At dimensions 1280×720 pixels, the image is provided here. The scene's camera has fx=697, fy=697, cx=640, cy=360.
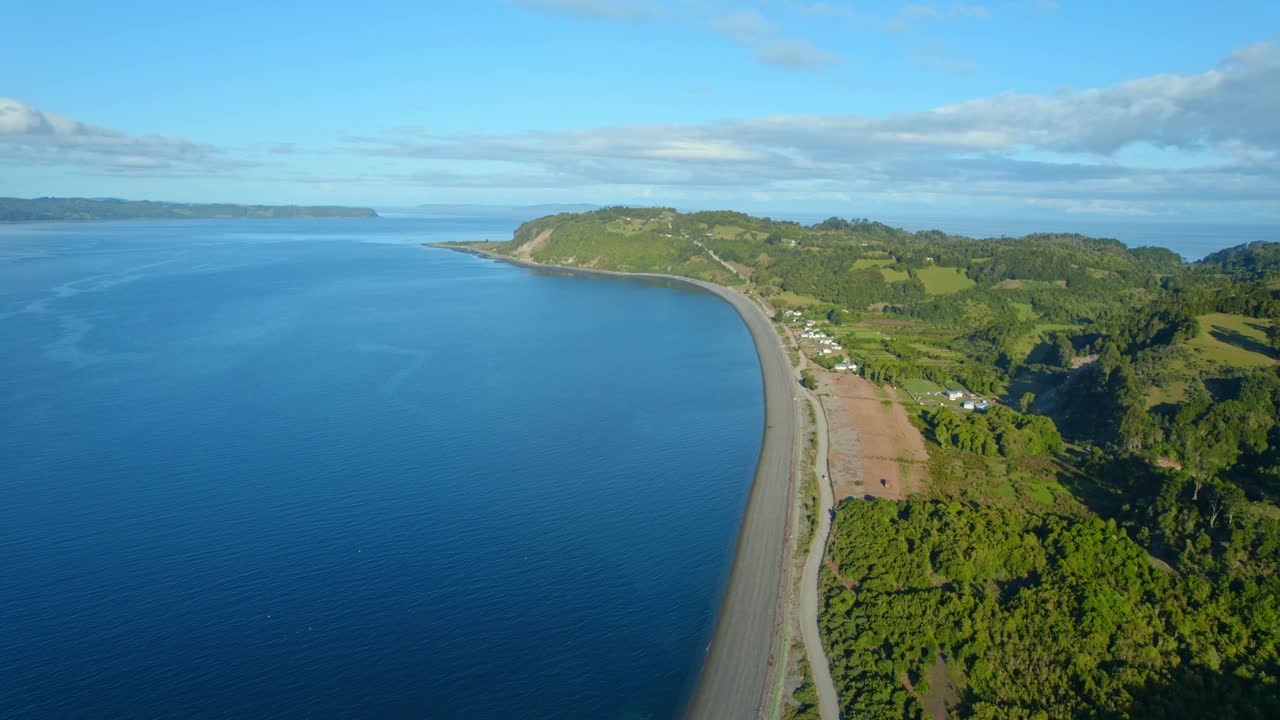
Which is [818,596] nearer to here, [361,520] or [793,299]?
[361,520]

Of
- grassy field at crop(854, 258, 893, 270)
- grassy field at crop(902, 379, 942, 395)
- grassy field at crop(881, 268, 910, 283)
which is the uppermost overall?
grassy field at crop(854, 258, 893, 270)

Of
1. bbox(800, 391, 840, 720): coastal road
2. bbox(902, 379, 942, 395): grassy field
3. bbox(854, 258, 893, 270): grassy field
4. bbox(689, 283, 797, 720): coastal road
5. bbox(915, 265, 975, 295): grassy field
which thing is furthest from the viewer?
bbox(854, 258, 893, 270): grassy field

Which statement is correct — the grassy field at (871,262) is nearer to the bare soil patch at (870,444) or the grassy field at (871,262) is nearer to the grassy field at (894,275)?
the grassy field at (894,275)

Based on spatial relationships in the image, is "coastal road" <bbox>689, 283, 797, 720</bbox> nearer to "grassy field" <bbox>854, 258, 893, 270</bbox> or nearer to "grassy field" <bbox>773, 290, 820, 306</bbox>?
"grassy field" <bbox>773, 290, 820, 306</bbox>

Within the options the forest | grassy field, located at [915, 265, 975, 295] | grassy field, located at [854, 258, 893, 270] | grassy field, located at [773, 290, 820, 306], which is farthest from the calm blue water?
grassy field, located at [854, 258, 893, 270]

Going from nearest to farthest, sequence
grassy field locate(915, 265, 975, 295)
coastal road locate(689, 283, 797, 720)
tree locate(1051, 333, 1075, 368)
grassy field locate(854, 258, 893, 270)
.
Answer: coastal road locate(689, 283, 797, 720)
tree locate(1051, 333, 1075, 368)
grassy field locate(915, 265, 975, 295)
grassy field locate(854, 258, 893, 270)

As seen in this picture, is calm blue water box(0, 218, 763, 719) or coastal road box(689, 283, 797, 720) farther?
calm blue water box(0, 218, 763, 719)
